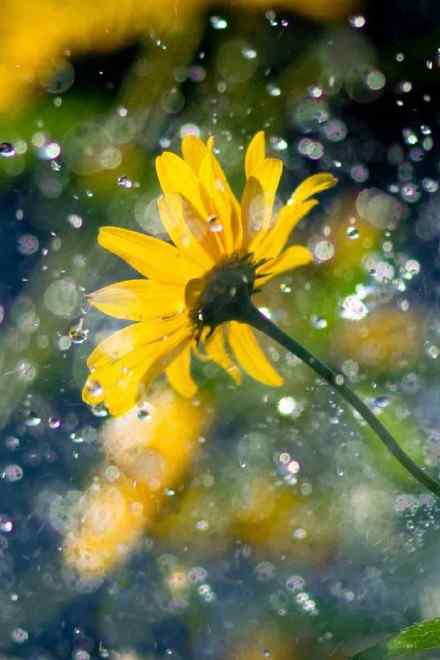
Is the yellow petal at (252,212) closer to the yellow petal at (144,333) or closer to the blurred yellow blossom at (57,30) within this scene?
the yellow petal at (144,333)

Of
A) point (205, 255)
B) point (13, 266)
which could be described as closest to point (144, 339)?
point (205, 255)

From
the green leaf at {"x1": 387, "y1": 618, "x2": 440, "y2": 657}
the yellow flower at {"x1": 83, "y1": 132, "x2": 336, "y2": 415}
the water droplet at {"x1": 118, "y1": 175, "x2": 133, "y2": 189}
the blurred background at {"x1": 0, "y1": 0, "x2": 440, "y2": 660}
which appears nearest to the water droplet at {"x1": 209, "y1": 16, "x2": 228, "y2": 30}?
the blurred background at {"x1": 0, "y1": 0, "x2": 440, "y2": 660}

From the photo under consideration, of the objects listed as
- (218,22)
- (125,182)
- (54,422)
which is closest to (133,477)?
(54,422)

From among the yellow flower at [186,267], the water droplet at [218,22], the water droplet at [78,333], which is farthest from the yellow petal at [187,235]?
the water droplet at [218,22]

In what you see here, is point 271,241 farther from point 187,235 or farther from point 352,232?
point 352,232

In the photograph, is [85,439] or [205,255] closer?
[205,255]

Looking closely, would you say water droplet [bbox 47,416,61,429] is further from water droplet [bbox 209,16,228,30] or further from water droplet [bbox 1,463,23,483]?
water droplet [bbox 209,16,228,30]

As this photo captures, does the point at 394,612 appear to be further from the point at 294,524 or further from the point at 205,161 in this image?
the point at 205,161
